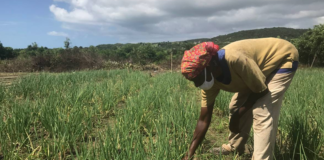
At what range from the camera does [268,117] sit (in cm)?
165

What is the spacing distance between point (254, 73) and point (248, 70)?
0.04 meters

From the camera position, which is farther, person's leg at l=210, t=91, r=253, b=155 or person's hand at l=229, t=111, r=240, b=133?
person's leg at l=210, t=91, r=253, b=155

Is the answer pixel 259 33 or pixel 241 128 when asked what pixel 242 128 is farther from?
pixel 259 33

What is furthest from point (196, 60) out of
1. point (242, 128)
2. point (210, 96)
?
point (242, 128)

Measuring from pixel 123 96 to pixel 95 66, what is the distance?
39.9 feet

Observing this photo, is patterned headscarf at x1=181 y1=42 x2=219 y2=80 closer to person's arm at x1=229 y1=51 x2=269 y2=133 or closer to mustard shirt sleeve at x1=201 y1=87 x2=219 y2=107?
person's arm at x1=229 y1=51 x2=269 y2=133

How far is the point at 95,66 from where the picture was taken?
15.9 m

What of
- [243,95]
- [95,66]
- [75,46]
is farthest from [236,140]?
[75,46]

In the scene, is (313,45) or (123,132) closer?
(123,132)

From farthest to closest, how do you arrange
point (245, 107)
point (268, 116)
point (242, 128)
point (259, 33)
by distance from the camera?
1. point (259, 33)
2. point (242, 128)
3. point (245, 107)
4. point (268, 116)

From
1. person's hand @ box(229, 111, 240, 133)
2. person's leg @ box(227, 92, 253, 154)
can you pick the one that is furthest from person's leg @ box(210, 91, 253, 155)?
person's hand @ box(229, 111, 240, 133)

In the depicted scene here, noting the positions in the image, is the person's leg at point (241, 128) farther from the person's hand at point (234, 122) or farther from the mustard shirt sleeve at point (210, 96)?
the mustard shirt sleeve at point (210, 96)

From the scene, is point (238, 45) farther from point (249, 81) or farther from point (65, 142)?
point (65, 142)

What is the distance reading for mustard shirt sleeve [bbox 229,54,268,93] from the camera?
1.51 meters
